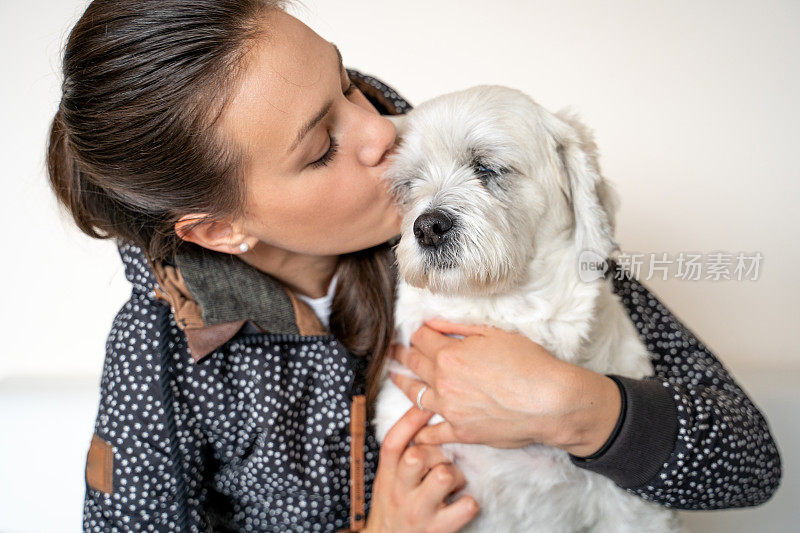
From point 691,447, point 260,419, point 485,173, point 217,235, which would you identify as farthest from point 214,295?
point 691,447

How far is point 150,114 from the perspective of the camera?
1.23 metres

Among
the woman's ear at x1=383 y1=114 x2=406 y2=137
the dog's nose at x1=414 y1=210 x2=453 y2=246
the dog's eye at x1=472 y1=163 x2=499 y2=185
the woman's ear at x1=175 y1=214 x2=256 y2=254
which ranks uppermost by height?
the woman's ear at x1=383 y1=114 x2=406 y2=137

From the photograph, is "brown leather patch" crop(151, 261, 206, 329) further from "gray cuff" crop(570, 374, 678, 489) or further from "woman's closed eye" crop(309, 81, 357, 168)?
"gray cuff" crop(570, 374, 678, 489)

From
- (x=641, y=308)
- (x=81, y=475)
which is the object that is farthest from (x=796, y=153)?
(x=81, y=475)

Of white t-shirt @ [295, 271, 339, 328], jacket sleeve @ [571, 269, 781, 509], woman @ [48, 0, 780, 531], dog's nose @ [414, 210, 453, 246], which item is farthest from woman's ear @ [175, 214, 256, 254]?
jacket sleeve @ [571, 269, 781, 509]

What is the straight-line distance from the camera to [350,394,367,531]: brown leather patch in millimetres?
1540

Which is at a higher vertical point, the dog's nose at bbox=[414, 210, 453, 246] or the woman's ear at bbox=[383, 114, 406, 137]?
the woman's ear at bbox=[383, 114, 406, 137]

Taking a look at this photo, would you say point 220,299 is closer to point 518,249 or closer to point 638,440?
point 518,249

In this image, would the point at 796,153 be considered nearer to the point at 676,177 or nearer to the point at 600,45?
the point at 676,177

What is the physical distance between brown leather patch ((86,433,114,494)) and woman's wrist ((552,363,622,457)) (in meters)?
0.94

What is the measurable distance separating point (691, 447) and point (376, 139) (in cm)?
90

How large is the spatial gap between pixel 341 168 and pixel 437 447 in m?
0.65

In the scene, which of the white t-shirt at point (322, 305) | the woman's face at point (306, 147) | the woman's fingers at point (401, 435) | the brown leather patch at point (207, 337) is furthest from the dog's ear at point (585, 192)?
the brown leather patch at point (207, 337)

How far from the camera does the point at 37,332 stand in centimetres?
255
